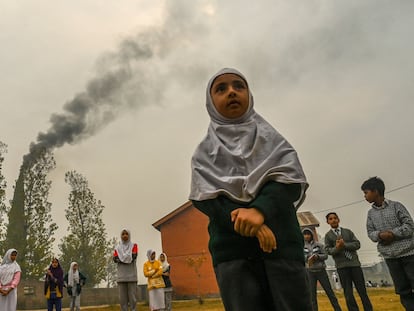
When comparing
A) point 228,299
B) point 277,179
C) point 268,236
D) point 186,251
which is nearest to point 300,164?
point 277,179

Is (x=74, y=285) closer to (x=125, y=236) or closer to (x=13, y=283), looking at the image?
(x=13, y=283)

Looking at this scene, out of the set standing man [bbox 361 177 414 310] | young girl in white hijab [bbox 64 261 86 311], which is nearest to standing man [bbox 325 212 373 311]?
standing man [bbox 361 177 414 310]

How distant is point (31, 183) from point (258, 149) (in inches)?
1172

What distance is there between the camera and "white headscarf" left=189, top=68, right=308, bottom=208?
1591 millimetres

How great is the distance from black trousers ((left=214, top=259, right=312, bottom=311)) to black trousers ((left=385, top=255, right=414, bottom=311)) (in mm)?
2933

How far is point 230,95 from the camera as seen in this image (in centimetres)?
185

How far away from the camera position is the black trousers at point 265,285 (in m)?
1.45

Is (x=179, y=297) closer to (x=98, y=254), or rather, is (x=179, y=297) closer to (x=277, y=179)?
(x=98, y=254)

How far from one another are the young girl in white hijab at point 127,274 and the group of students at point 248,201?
241 inches

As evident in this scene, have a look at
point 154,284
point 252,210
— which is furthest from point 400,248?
point 154,284

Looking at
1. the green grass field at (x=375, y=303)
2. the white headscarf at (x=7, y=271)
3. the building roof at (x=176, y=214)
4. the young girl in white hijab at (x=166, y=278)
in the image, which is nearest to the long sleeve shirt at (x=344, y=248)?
the green grass field at (x=375, y=303)

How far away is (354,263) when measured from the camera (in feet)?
18.1

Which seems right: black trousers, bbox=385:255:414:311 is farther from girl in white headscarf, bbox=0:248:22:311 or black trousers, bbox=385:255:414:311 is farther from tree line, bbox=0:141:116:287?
tree line, bbox=0:141:116:287

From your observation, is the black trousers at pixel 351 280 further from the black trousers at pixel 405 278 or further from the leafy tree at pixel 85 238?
the leafy tree at pixel 85 238
